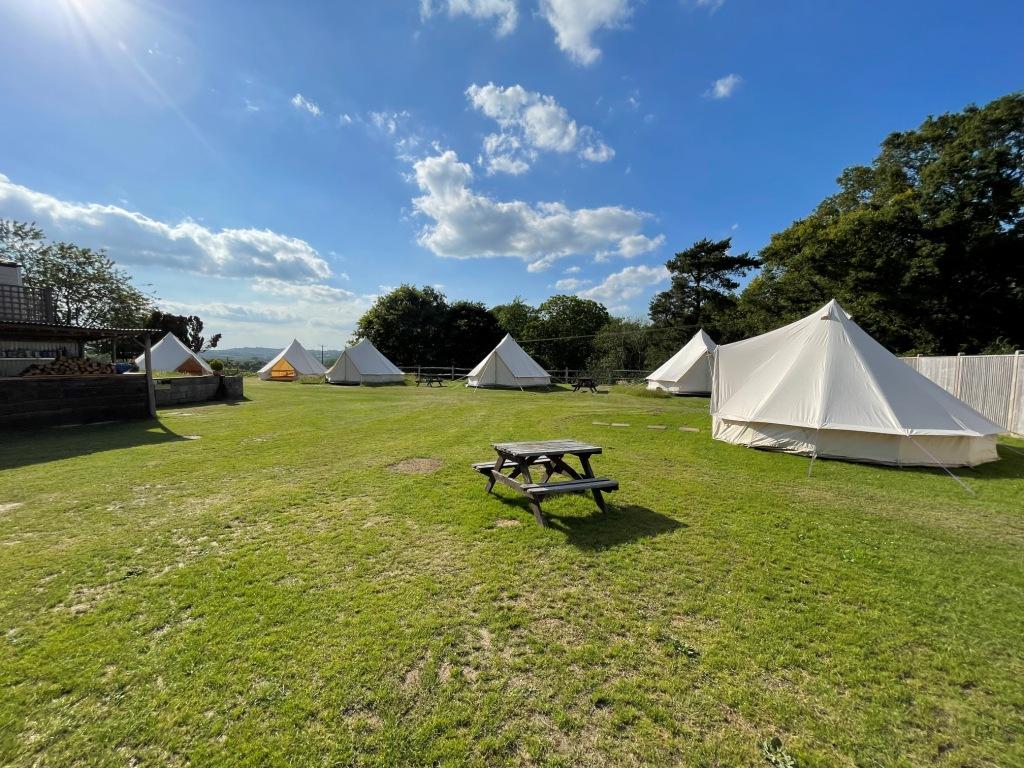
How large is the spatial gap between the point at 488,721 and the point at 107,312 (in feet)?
126

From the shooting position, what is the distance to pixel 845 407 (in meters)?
7.45

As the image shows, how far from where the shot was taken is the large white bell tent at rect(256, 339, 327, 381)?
30.9 m

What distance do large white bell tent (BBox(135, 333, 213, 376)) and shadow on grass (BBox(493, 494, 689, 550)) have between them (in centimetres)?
2856

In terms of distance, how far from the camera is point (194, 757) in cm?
179

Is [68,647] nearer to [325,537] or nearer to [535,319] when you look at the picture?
[325,537]

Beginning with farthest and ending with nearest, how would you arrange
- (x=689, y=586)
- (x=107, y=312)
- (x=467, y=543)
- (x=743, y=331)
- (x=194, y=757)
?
(x=743, y=331), (x=107, y=312), (x=467, y=543), (x=689, y=586), (x=194, y=757)

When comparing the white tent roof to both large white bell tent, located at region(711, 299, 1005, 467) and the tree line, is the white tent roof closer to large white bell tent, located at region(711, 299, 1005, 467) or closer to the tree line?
large white bell tent, located at region(711, 299, 1005, 467)

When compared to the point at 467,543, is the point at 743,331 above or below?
above

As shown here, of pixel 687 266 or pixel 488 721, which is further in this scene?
pixel 687 266

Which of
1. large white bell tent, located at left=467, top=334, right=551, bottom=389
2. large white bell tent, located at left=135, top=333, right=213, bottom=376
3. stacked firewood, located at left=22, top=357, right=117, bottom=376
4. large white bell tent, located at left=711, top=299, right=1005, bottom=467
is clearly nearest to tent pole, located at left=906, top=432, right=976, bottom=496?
large white bell tent, located at left=711, top=299, right=1005, bottom=467

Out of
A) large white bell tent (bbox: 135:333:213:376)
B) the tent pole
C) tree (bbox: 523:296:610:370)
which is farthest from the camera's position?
tree (bbox: 523:296:610:370)

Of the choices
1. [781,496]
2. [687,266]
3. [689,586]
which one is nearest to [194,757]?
A: [689,586]

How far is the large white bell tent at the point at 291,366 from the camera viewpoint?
30859mm

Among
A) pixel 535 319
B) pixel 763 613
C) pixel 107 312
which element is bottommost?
pixel 763 613
